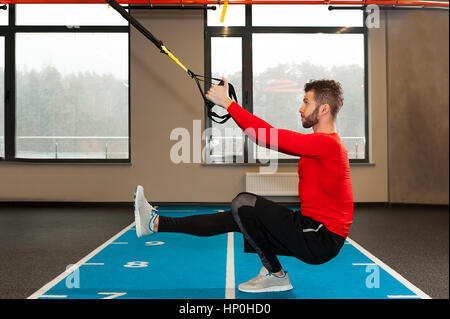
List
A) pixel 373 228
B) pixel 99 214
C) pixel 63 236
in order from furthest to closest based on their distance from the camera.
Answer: pixel 99 214 → pixel 373 228 → pixel 63 236

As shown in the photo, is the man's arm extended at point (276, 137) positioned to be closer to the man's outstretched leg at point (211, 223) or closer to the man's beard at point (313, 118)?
the man's beard at point (313, 118)

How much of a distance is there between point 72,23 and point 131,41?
2.82ft

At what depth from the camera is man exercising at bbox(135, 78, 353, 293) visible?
5.05 feet

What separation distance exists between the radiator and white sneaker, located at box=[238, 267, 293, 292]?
3396 mm

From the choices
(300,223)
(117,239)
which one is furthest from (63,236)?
(300,223)

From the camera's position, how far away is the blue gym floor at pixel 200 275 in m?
1.95

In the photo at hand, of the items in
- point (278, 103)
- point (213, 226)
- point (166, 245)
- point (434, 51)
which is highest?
point (278, 103)

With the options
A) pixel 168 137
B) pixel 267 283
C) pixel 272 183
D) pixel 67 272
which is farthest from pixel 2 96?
pixel 267 283

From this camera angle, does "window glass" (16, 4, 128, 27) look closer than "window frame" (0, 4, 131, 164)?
No

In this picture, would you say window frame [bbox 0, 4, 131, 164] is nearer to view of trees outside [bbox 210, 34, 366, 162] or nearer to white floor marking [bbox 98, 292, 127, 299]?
view of trees outside [bbox 210, 34, 366, 162]

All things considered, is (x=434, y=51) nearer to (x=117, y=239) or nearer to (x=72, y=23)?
(x=117, y=239)

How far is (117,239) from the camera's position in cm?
330

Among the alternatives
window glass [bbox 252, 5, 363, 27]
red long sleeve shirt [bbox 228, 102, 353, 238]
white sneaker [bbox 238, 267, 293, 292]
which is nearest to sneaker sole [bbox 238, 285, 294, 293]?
white sneaker [bbox 238, 267, 293, 292]

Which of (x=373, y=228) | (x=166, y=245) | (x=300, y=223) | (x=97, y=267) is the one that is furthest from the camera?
(x=373, y=228)
